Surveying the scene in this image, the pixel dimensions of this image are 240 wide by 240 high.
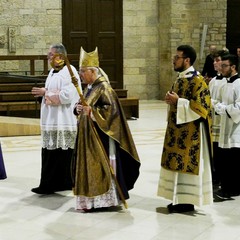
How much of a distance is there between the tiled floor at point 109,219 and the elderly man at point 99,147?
0.21m

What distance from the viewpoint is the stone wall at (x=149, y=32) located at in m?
15.6

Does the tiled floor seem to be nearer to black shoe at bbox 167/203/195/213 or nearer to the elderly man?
black shoe at bbox 167/203/195/213

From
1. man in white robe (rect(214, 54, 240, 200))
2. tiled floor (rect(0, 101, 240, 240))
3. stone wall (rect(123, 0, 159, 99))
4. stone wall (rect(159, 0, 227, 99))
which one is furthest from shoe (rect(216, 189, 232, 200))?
stone wall (rect(123, 0, 159, 99))

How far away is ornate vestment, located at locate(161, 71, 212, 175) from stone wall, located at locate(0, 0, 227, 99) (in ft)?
33.8

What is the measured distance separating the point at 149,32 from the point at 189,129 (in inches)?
448

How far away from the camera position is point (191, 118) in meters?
5.62

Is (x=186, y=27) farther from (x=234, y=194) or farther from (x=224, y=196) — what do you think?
(x=224, y=196)

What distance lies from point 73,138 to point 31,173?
142 centimetres

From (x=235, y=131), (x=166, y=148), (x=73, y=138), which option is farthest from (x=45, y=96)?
(x=235, y=131)

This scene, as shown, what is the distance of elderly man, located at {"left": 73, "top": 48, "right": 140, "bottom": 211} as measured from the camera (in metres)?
5.78

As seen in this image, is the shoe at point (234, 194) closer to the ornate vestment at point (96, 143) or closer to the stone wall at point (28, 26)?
the ornate vestment at point (96, 143)

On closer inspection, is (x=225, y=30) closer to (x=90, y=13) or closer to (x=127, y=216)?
(x=90, y=13)

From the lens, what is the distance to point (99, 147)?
5.77 m

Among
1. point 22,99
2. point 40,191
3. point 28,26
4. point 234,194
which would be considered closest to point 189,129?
point 234,194
